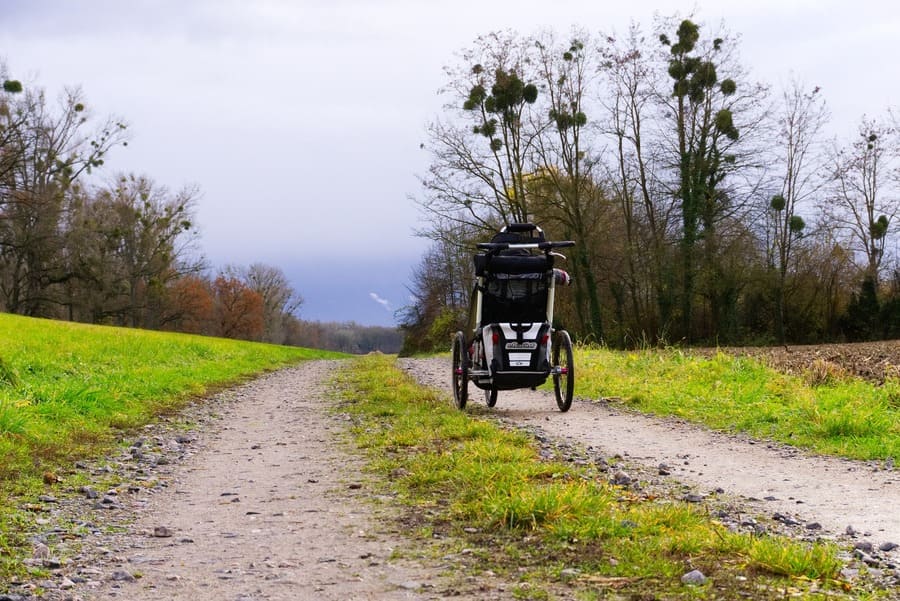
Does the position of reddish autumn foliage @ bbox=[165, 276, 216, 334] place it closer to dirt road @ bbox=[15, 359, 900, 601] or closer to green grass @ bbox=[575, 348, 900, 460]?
green grass @ bbox=[575, 348, 900, 460]

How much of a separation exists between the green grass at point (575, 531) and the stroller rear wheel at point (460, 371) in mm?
3447

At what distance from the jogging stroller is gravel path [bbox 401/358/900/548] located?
0.60m

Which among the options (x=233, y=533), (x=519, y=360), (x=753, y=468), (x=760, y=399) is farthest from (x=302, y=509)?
(x=760, y=399)

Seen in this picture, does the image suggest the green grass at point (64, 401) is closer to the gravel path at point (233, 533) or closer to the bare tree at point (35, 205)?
the gravel path at point (233, 533)

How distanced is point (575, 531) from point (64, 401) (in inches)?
301

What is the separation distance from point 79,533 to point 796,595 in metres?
4.09

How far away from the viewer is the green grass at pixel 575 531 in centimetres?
354

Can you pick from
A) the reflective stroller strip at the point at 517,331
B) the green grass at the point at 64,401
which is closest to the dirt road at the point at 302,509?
the green grass at the point at 64,401

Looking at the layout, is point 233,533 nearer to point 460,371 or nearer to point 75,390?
point 460,371

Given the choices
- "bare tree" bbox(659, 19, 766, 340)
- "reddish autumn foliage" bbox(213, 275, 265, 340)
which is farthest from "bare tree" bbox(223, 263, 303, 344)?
"bare tree" bbox(659, 19, 766, 340)

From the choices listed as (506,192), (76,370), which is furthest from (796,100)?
(76,370)

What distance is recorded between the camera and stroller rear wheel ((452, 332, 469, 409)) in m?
10.7

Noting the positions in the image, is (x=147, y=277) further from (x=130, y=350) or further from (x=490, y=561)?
(x=490, y=561)

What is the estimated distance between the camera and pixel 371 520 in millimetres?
4914
